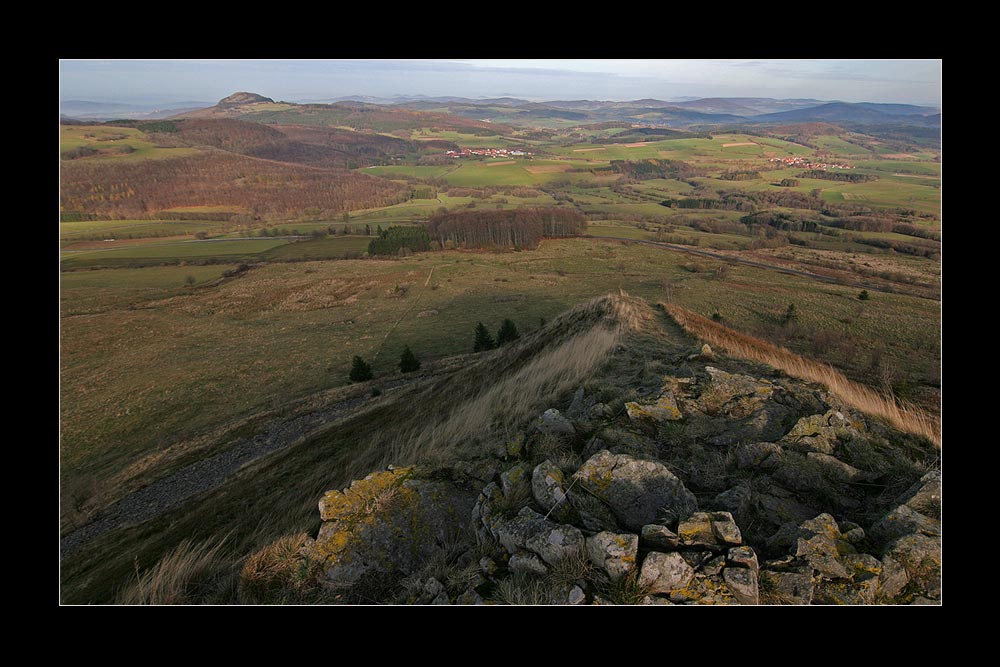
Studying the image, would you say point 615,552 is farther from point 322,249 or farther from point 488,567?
point 322,249

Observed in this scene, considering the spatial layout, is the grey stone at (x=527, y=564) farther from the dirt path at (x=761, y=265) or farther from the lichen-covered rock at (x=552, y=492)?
the dirt path at (x=761, y=265)

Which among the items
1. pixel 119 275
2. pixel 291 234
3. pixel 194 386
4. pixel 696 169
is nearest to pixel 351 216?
pixel 291 234

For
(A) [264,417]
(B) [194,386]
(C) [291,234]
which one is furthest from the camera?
(C) [291,234]

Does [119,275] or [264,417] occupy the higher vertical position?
[119,275]

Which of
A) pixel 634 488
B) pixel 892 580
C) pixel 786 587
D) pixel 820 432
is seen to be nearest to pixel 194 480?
pixel 634 488

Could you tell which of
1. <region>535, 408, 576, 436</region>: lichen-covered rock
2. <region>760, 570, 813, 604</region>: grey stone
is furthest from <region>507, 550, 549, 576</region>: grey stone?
<region>535, 408, 576, 436</region>: lichen-covered rock

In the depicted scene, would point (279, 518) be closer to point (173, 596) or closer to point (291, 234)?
point (173, 596)
